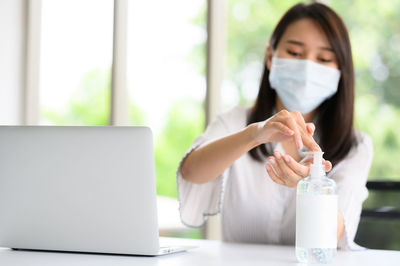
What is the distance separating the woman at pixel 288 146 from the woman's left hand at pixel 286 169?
0.42 metres

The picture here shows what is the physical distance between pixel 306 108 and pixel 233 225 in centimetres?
48

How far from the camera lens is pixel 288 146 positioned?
2.01m

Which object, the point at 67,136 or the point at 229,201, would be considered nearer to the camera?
the point at 67,136

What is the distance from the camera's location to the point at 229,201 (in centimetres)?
200

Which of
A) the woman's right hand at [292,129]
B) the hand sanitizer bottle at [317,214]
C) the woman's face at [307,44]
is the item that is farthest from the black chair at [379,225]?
the hand sanitizer bottle at [317,214]

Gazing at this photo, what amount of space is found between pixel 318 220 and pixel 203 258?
28cm

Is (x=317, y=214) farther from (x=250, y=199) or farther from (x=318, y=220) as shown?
(x=250, y=199)

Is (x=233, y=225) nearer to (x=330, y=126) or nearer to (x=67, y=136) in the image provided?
(x=330, y=126)

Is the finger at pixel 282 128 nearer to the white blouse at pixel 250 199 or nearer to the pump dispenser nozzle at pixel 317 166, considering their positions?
the pump dispenser nozzle at pixel 317 166

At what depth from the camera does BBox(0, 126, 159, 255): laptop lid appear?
1.23m

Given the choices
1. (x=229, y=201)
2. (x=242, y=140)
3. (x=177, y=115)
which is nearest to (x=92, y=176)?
(x=242, y=140)

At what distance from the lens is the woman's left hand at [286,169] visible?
1.33 metres

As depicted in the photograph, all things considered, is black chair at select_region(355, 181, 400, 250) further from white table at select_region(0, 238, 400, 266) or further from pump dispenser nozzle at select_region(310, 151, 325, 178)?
pump dispenser nozzle at select_region(310, 151, 325, 178)

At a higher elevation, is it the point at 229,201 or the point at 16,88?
the point at 16,88
